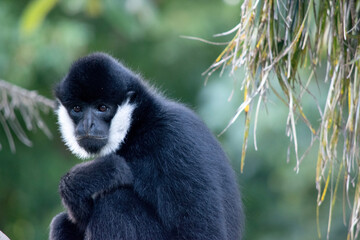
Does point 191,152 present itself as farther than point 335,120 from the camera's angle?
Yes

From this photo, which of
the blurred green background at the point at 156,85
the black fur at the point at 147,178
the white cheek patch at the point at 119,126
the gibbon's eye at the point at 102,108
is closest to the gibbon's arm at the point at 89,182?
the black fur at the point at 147,178

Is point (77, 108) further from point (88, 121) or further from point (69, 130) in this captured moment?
point (69, 130)

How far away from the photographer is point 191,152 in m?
5.40

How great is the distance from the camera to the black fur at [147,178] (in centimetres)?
532

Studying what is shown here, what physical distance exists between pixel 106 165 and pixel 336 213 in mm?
8812

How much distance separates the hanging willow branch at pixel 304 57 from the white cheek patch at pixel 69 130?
1.76 metres

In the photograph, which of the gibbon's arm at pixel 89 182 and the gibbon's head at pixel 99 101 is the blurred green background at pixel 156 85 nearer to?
the gibbon's head at pixel 99 101

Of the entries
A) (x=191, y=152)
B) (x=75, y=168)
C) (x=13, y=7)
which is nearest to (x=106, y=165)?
(x=75, y=168)

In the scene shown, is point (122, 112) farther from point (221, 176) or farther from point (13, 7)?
point (13, 7)

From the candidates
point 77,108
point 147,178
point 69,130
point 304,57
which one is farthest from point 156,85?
point 304,57

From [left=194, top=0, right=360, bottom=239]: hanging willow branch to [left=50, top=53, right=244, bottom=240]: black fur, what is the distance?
802mm

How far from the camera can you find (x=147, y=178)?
18.1 ft

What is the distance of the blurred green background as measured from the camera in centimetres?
1188

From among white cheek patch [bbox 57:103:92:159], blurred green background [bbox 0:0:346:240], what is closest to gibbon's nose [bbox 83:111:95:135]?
white cheek patch [bbox 57:103:92:159]
